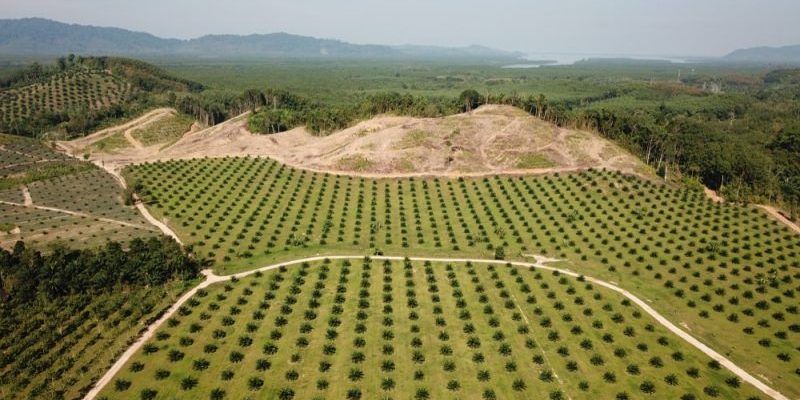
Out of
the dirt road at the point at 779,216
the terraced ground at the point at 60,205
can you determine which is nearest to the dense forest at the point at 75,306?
the terraced ground at the point at 60,205

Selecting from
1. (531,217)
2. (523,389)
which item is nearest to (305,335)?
(523,389)

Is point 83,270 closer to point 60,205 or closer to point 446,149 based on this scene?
point 60,205

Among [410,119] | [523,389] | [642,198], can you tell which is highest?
[410,119]

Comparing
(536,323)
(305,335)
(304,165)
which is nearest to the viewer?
(305,335)

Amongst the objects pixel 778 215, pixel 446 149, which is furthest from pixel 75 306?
pixel 778 215

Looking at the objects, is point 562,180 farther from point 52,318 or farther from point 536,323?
point 52,318

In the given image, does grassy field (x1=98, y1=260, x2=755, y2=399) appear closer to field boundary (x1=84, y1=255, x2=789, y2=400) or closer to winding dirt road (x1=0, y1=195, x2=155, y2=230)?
field boundary (x1=84, y1=255, x2=789, y2=400)

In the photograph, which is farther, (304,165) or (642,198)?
(304,165)

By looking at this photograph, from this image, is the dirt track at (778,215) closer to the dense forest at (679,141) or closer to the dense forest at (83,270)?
the dense forest at (679,141)

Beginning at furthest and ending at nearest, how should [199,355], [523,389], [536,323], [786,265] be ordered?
[786,265], [536,323], [199,355], [523,389]
